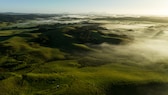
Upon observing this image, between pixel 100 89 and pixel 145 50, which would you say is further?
pixel 145 50

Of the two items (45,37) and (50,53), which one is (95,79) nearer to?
(50,53)

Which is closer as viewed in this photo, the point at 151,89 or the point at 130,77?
the point at 151,89

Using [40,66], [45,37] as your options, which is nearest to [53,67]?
[40,66]

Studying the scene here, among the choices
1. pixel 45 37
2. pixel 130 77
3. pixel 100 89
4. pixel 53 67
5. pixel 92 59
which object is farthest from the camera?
pixel 45 37

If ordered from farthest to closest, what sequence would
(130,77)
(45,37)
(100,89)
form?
1. (45,37)
2. (130,77)
3. (100,89)

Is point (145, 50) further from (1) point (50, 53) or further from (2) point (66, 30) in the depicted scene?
(2) point (66, 30)

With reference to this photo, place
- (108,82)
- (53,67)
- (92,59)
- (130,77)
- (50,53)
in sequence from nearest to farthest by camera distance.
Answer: (108,82) < (130,77) < (53,67) < (92,59) < (50,53)

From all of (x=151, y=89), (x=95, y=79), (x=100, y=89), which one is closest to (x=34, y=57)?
(x=95, y=79)

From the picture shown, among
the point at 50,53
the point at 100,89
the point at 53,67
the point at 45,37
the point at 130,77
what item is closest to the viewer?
the point at 100,89
